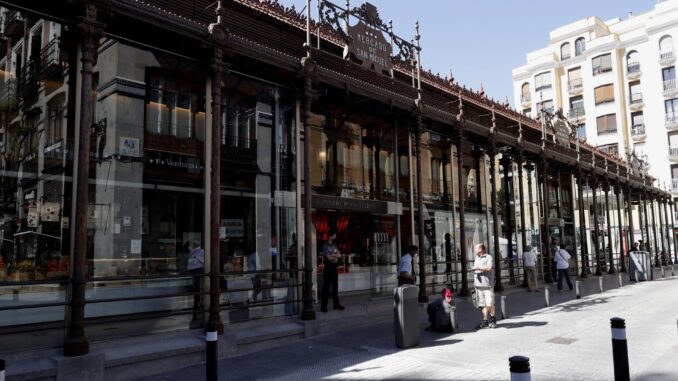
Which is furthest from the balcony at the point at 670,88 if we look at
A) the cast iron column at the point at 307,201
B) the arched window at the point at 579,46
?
the cast iron column at the point at 307,201

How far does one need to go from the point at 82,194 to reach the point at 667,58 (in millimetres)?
57018

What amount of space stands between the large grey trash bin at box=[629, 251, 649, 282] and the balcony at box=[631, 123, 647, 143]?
110 feet

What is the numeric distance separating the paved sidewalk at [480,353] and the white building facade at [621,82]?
141 ft

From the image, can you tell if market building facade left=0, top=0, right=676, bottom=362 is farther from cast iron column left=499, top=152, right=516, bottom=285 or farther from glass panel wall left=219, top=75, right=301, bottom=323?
cast iron column left=499, top=152, right=516, bottom=285

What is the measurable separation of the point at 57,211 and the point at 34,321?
1.73 metres

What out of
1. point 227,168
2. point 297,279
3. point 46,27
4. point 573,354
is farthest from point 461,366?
point 46,27

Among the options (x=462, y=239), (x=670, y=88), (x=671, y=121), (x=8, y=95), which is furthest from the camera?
(x=670, y=88)

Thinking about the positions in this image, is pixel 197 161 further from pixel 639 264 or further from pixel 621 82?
pixel 621 82

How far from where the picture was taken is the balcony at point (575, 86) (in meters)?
56.8

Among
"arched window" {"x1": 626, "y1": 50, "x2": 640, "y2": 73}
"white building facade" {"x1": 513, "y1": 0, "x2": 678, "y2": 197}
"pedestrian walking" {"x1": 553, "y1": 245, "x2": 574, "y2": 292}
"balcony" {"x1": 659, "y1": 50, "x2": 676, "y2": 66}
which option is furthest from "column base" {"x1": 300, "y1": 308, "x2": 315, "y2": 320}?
"arched window" {"x1": 626, "y1": 50, "x2": 640, "y2": 73}

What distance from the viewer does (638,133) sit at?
169 feet

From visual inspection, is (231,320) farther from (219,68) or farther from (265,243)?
(219,68)

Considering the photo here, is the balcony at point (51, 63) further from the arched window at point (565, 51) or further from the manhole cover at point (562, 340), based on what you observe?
the arched window at point (565, 51)

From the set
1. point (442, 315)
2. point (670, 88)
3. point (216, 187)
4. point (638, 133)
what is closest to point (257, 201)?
point (216, 187)
